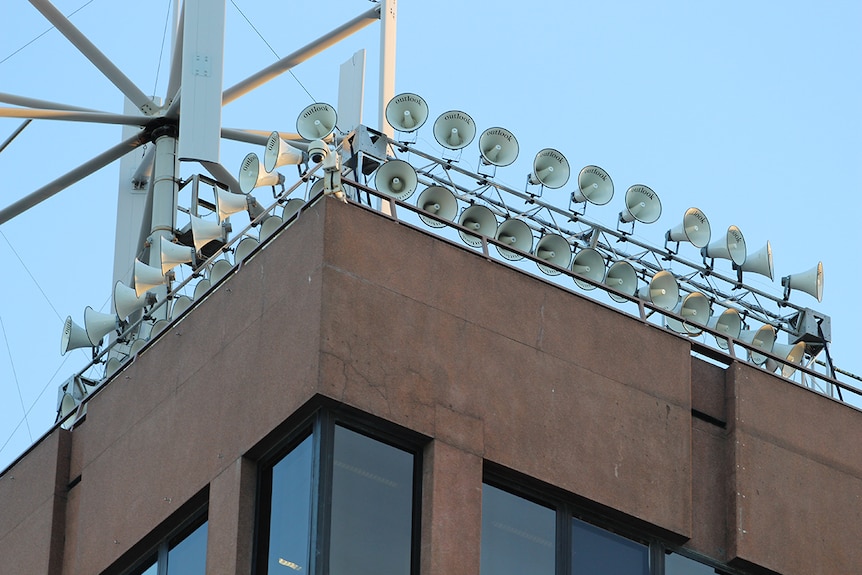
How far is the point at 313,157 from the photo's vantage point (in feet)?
79.6

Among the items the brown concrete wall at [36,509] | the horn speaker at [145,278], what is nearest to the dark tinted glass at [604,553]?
the brown concrete wall at [36,509]

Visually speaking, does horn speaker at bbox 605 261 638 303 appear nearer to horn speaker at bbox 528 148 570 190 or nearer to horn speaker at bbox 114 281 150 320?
horn speaker at bbox 528 148 570 190

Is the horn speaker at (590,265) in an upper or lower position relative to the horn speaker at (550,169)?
lower

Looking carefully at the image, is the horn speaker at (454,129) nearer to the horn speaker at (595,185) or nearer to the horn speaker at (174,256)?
the horn speaker at (595,185)

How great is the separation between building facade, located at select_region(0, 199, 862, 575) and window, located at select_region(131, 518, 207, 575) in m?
0.02

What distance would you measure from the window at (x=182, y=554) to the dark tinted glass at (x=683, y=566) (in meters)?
4.72

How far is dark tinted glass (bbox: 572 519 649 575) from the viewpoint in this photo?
20688mm

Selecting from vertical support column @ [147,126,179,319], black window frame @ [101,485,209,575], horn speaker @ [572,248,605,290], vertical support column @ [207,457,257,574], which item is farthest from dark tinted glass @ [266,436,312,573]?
vertical support column @ [147,126,179,319]

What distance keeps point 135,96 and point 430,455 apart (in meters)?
15.3

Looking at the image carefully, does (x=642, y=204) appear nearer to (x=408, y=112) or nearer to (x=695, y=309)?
(x=695, y=309)

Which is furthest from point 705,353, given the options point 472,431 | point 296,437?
point 296,437

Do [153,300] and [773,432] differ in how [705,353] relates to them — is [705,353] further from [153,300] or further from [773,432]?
[153,300]

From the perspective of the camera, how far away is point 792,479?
73.6 feet

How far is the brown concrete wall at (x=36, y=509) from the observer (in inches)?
909
